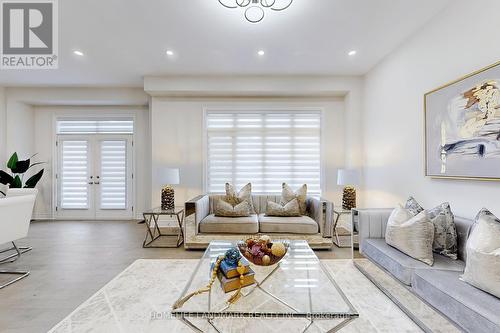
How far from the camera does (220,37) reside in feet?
10.9

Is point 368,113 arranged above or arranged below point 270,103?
below

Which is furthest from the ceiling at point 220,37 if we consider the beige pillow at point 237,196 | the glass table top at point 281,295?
the glass table top at point 281,295

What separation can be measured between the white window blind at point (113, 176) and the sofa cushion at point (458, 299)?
18.6 ft

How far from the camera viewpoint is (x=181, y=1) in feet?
8.55

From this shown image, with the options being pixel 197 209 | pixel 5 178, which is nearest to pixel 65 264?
pixel 197 209

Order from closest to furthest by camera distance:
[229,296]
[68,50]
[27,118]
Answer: [229,296]
[68,50]
[27,118]

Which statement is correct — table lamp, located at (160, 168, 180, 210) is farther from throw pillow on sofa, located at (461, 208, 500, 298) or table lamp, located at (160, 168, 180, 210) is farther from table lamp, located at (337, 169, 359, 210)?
throw pillow on sofa, located at (461, 208, 500, 298)

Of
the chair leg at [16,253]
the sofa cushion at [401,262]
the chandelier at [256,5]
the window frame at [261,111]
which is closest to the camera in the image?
the sofa cushion at [401,262]

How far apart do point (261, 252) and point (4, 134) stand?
6.41 meters

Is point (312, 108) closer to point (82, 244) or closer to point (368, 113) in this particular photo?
point (368, 113)

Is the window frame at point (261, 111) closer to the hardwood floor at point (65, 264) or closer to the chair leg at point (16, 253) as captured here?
the hardwood floor at point (65, 264)

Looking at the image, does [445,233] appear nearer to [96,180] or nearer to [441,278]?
[441,278]

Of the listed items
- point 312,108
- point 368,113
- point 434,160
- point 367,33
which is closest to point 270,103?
point 312,108

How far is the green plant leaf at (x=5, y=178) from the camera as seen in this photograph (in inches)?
193
